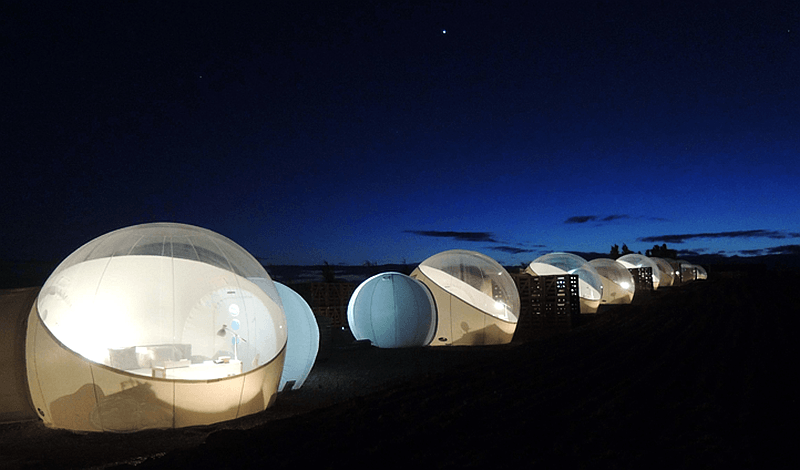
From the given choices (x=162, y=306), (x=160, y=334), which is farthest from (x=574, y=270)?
(x=160, y=334)

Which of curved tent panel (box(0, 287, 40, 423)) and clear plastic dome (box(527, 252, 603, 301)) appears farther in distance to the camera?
clear plastic dome (box(527, 252, 603, 301))

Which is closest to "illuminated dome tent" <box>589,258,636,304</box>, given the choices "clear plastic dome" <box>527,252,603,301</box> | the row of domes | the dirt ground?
"clear plastic dome" <box>527,252,603,301</box>

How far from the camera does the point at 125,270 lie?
7.65 m

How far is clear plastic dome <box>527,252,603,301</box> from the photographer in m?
24.5

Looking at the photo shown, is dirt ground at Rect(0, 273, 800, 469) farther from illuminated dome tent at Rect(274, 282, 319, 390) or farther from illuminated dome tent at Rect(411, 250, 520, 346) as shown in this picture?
illuminated dome tent at Rect(411, 250, 520, 346)

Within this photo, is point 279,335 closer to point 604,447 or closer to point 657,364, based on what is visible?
point 604,447

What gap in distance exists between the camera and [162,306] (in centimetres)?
833

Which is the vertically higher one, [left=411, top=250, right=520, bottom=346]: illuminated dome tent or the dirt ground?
[left=411, top=250, right=520, bottom=346]: illuminated dome tent

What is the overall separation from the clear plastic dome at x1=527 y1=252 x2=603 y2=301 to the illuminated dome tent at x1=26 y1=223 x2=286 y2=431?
18703mm

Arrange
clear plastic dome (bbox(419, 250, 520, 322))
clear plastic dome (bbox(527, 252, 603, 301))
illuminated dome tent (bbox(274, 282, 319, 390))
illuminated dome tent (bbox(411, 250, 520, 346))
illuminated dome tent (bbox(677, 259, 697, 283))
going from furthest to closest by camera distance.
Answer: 1. illuminated dome tent (bbox(677, 259, 697, 283))
2. clear plastic dome (bbox(527, 252, 603, 301))
3. clear plastic dome (bbox(419, 250, 520, 322))
4. illuminated dome tent (bbox(411, 250, 520, 346))
5. illuminated dome tent (bbox(274, 282, 319, 390))

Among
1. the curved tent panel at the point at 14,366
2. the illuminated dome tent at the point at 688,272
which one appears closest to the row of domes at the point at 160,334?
the curved tent panel at the point at 14,366

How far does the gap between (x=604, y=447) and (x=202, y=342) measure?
214 inches

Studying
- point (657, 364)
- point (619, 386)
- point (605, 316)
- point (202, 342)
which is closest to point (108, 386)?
point (202, 342)

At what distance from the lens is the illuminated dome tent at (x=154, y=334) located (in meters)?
6.30
